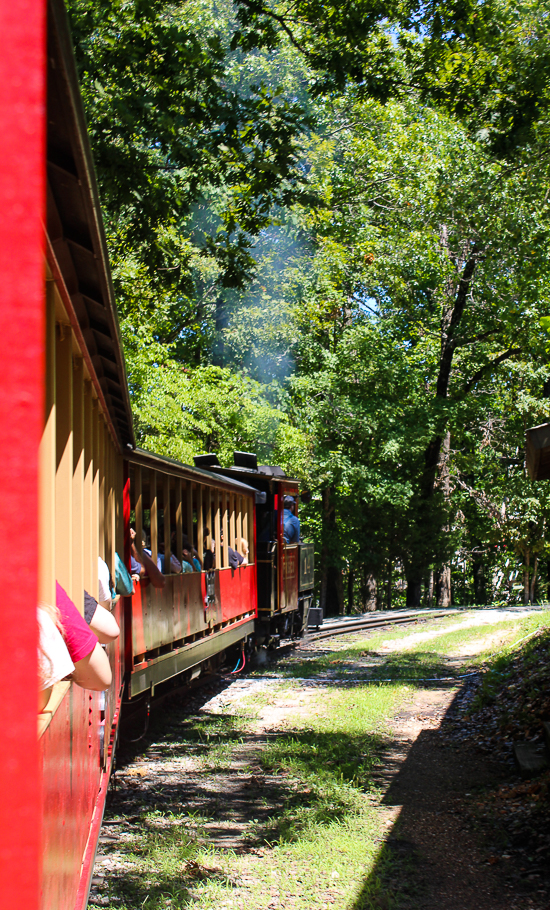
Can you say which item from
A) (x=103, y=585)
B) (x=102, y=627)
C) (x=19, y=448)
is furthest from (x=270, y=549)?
(x=19, y=448)

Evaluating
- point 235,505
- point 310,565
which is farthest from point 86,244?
point 310,565

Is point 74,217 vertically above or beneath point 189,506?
above

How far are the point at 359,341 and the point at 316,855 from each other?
68.8ft

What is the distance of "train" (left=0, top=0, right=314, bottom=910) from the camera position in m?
0.39

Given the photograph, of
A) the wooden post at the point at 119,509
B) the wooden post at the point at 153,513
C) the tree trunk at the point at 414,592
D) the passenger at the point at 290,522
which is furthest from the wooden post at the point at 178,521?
the tree trunk at the point at 414,592

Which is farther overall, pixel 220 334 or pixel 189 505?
pixel 220 334

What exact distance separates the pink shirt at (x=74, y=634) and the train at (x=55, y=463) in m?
0.13

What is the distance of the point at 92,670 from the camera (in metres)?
1.89

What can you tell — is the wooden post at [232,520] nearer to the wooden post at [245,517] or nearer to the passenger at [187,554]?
the wooden post at [245,517]

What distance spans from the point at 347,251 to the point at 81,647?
23.9 metres

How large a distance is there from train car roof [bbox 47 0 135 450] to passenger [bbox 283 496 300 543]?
1242cm

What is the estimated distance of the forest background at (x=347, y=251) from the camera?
8422 mm

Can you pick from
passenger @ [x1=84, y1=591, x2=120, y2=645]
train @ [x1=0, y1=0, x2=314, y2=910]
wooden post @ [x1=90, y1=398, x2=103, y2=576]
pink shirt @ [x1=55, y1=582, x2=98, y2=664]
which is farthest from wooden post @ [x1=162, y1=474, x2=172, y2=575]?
pink shirt @ [x1=55, y1=582, x2=98, y2=664]

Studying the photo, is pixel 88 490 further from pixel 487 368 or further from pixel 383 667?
pixel 487 368
